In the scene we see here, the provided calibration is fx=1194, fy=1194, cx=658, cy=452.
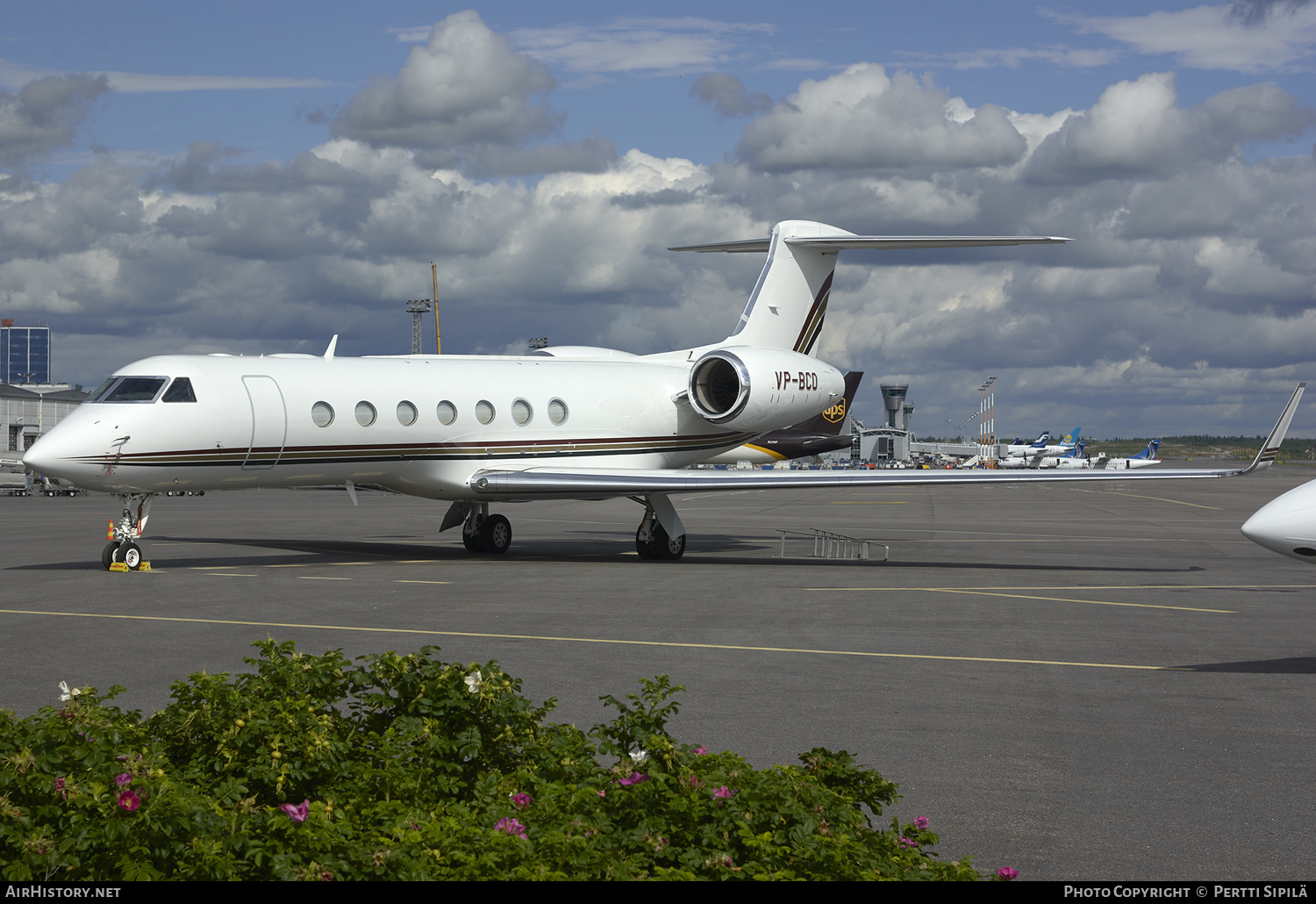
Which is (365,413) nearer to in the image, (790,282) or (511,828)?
(790,282)

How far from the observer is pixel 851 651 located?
1094 centimetres

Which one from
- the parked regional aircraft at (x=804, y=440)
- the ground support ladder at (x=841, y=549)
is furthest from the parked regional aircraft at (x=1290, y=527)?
the parked regional aircraft at (x=804, y=440)

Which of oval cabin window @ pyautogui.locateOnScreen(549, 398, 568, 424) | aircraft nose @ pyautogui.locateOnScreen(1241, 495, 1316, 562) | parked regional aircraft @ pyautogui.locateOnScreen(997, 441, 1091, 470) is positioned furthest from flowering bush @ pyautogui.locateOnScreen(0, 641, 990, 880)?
parked regional aircraft @ pyautogui.locateOnScreen(997, 441, 1091, 470)

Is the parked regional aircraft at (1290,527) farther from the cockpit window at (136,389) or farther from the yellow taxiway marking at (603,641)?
the cockpit window at (136,389)

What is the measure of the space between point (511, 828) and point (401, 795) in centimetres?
76

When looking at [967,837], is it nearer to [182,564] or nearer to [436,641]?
[436,641]

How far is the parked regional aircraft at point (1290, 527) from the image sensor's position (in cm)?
967

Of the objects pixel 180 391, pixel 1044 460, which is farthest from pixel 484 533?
pixel 1044 460

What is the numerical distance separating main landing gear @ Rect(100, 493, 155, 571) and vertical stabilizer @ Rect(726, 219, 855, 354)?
12.0 m

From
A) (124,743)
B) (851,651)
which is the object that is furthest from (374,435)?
(124,743)

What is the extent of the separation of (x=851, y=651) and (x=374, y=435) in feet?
33.6

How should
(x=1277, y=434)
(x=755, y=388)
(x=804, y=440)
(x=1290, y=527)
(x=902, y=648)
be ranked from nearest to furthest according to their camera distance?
(x=1290, y=527) → (x=902, y=648) → (x=1277, y=434) → (x=755, y=388) → (x=804, y=440)

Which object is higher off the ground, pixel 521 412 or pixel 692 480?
pixel 521 412

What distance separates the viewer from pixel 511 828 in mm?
3973
